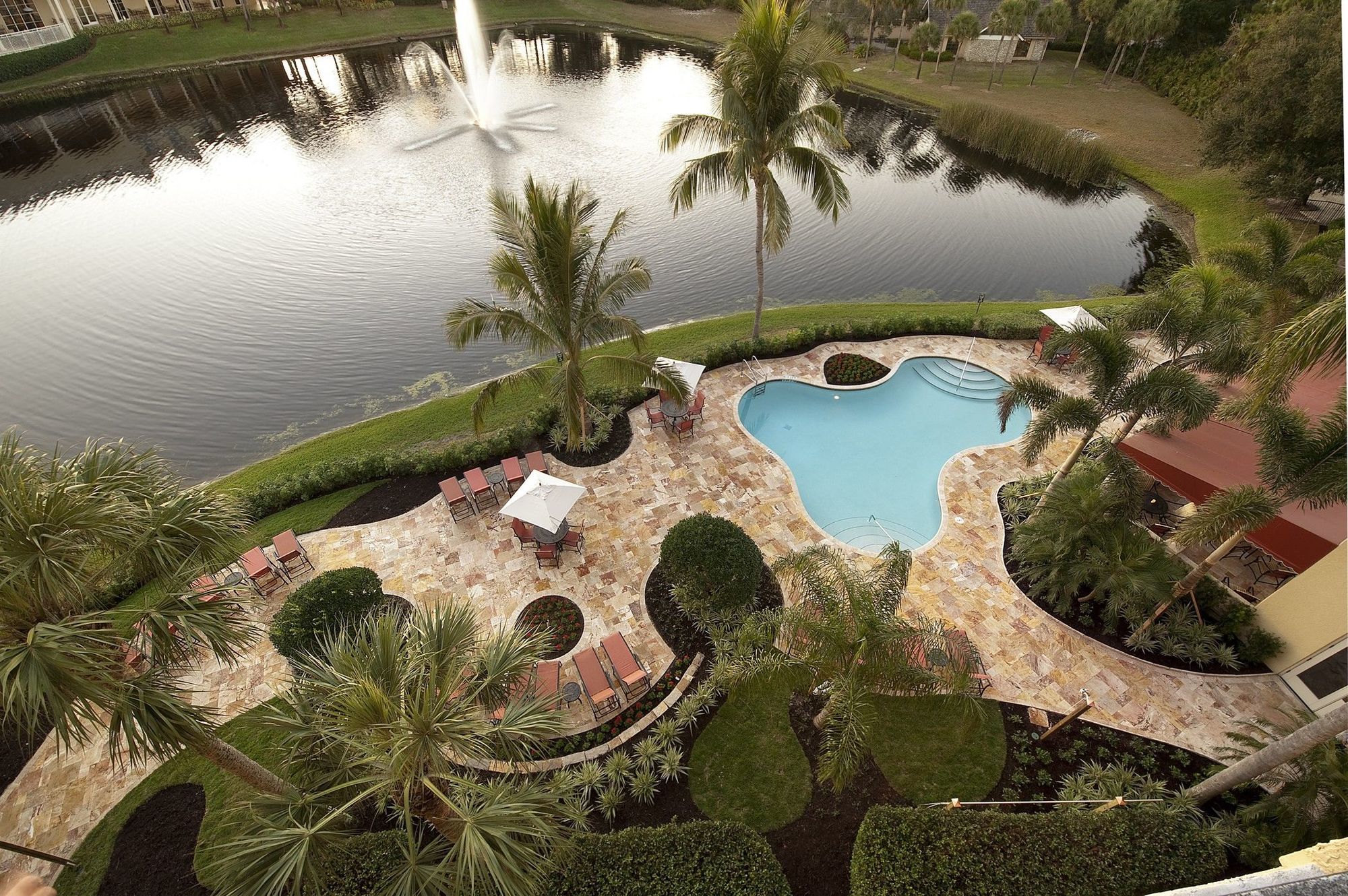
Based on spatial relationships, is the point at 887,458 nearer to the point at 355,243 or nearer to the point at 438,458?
the point at 438,458

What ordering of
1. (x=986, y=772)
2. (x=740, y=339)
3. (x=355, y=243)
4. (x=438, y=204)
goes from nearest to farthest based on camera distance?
(x=986, y=772) → (x=740, y=339) → (x=355, y=243) → (x=438, y=204)

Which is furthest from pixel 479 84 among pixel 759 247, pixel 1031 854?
pixel 1031 854

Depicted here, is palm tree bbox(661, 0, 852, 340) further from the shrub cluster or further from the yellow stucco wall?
the yellow stucco wall

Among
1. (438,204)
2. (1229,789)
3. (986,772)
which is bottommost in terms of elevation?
(986,772)

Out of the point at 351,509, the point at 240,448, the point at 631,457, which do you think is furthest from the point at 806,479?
the point at 240,448

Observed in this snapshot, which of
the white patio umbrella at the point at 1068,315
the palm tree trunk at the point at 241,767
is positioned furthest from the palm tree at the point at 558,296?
the white patio umbrella at the point at 1068,315

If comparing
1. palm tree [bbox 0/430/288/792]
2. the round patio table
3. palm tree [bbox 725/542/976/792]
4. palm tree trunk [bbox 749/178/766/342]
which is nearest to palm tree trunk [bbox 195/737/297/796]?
palm tree [bbox 0/430/288/792]
